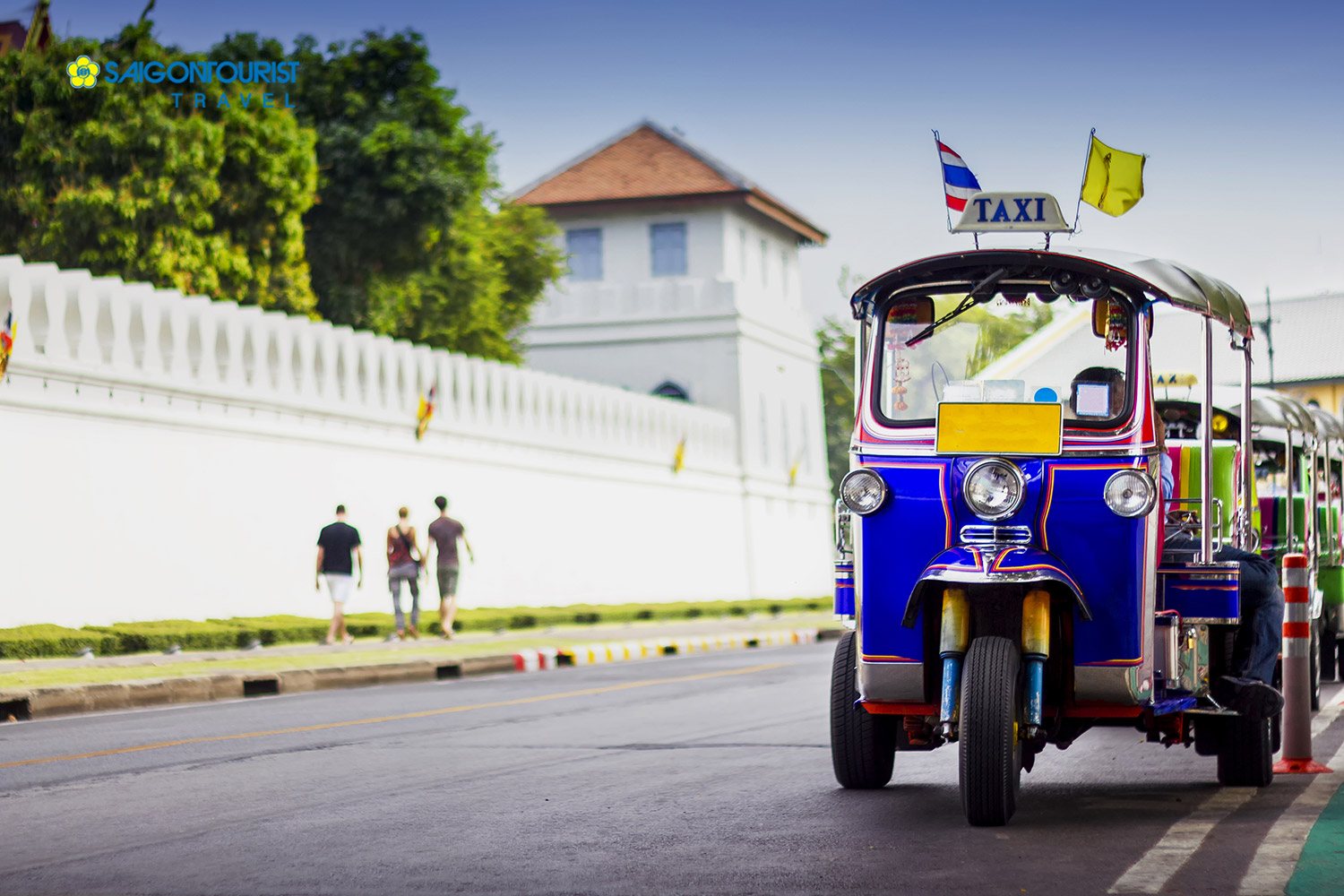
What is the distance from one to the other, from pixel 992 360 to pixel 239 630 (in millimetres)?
15084

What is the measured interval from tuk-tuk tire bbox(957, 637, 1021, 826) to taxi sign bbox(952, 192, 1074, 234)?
1955mm

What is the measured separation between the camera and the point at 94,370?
2233 cm

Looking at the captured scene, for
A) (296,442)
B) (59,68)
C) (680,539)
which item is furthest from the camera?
(680,539)

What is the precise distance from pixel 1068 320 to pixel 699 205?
47887 millimetres

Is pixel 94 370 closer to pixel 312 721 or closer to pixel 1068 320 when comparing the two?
pixel 312 721

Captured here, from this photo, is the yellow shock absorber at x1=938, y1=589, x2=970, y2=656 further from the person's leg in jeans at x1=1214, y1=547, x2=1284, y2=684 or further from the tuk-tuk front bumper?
the person's leg in jeans at x1=1214, y1=547, x2=1284, y2=684

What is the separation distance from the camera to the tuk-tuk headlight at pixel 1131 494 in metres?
7.86

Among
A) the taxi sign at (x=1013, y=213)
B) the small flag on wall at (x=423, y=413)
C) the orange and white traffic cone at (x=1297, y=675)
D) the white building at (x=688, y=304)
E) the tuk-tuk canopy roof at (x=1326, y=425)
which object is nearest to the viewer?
the taxi sign at (x=1013, y=213)

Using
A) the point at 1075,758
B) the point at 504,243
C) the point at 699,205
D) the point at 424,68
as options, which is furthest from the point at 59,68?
the point at 1075,758

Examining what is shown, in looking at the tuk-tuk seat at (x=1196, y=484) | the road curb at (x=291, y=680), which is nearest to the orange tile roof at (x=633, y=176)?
the road curb at (x=291, y=680)

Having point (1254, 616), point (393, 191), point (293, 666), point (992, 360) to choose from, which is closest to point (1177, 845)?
point (1254, 616)

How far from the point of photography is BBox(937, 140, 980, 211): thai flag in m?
8.97

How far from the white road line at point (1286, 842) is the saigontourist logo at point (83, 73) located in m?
30.6

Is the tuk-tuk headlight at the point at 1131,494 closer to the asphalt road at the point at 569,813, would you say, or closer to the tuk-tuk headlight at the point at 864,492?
the tuk-tuk headlight at the point at 864,492
